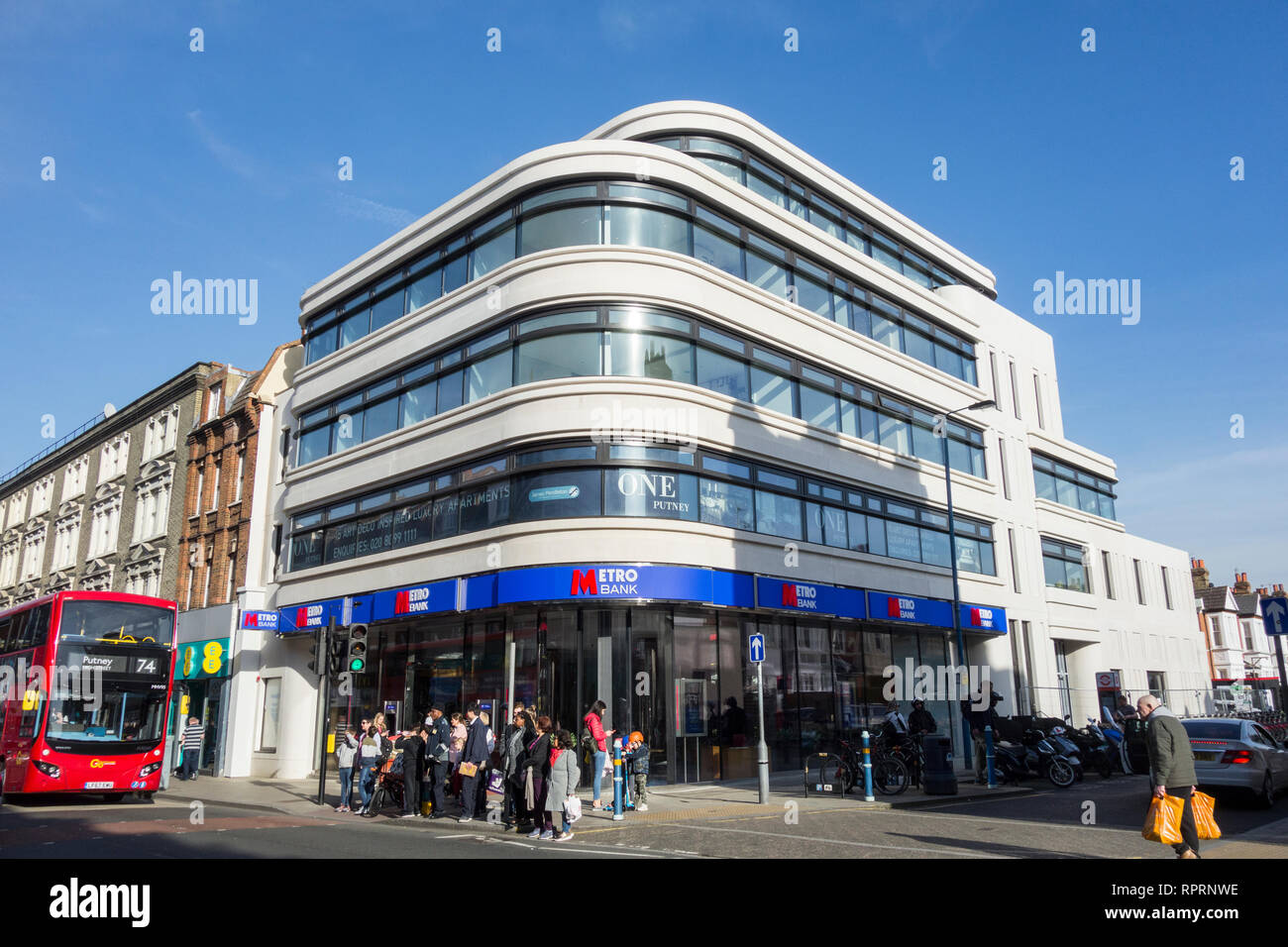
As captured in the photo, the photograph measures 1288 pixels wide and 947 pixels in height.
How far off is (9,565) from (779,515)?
46941mm

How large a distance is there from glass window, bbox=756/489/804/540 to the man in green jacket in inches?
568

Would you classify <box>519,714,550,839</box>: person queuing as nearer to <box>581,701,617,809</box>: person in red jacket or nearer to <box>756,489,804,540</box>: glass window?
<box>581,701,617,809</box>: person in red jacket

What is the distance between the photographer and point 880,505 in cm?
2780

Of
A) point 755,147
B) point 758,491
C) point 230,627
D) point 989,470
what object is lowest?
point 230,627

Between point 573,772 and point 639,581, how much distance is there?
6.63 m

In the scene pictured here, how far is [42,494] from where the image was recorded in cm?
4884

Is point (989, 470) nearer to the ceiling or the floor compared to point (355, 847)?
nearer to the ceiling

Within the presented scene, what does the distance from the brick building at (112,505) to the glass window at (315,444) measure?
8.16 metres

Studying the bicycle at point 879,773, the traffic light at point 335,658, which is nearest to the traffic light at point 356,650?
the traffic light at point 335,658

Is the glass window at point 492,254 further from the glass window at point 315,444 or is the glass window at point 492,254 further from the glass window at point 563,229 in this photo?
the glass window at point 315,444

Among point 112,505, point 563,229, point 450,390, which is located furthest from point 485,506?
point 112,505
